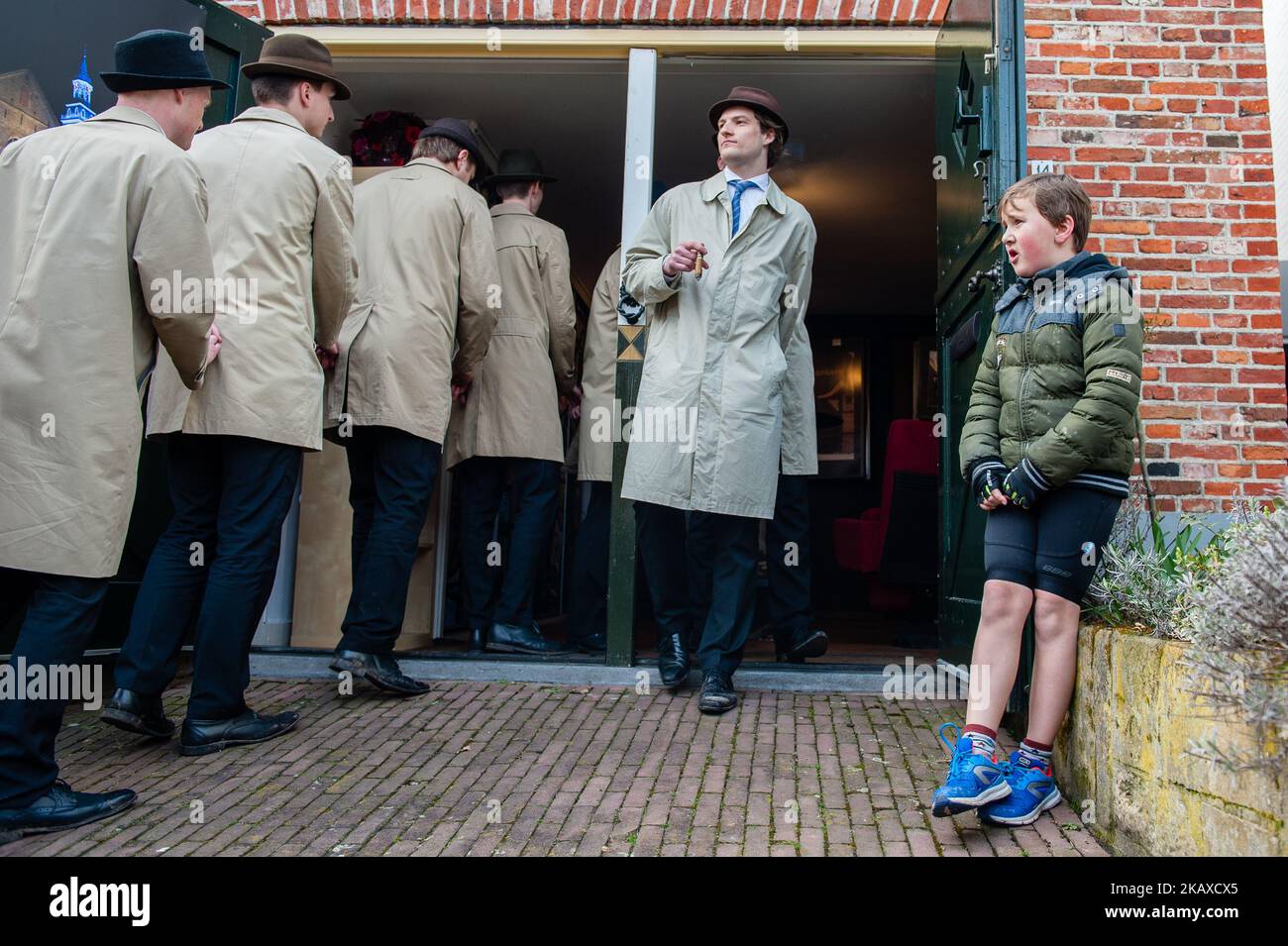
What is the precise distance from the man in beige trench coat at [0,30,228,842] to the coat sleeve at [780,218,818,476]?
2.25 m

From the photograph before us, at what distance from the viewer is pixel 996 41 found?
3.54 metres

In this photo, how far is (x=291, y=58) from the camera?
3684 millimetres

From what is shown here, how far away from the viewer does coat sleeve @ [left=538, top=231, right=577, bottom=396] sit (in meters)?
5.02

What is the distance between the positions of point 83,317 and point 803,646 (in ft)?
9.73

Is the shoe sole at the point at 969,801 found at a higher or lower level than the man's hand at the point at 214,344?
lower

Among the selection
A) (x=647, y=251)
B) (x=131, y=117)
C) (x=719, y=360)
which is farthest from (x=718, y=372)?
(x=131, y=117)

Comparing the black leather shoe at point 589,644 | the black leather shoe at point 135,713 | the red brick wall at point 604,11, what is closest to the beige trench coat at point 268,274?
the black leather shoe at point 135,713

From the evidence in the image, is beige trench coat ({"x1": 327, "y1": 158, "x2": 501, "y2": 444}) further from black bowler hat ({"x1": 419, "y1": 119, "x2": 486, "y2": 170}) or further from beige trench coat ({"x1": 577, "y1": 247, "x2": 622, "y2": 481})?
beige trench coat ({"x1": 577, "y1": 247, "x2": 622, "y2": 481})

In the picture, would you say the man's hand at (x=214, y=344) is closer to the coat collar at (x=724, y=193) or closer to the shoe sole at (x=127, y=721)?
the shoe sole at (x=127, y=721)

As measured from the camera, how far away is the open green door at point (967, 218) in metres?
3.52

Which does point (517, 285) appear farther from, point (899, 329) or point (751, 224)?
point (899, 329)

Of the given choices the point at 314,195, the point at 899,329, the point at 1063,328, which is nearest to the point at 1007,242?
the point at 1063,328

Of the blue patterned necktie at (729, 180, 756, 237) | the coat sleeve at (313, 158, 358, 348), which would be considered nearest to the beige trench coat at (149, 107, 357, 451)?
the coat sleeve at (313, 158, 358, 348)

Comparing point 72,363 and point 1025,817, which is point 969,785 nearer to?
point 1025,817
